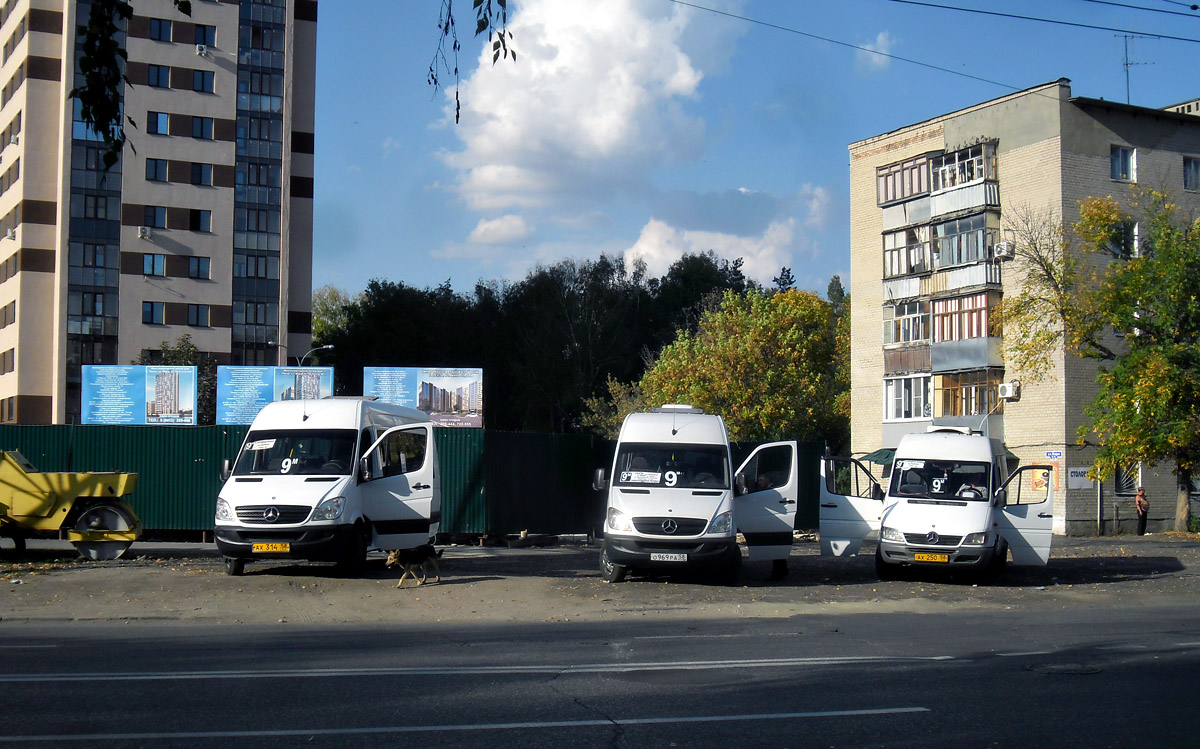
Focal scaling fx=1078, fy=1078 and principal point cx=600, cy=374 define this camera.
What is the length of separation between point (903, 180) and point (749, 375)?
12.2 metres

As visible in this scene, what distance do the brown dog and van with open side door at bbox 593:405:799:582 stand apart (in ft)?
8.73

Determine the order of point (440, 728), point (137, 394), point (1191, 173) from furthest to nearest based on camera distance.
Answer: point (1191, 173), point (137, 394), point (440, 728)

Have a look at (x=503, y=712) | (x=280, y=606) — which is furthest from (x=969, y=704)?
(x=280, y=606)

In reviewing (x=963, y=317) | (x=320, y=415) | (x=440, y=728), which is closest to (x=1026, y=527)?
(x=320, y=415)

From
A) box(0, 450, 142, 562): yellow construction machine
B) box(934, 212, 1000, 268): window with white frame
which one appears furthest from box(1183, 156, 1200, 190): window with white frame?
box(0, 450, 142, 562): yellow construction machine

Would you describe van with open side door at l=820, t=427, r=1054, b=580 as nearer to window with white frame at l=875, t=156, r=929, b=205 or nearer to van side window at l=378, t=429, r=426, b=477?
van side window at l=378, t=429, r=426, b=477

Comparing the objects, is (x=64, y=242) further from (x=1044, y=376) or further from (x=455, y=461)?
(x=1044, y=376)

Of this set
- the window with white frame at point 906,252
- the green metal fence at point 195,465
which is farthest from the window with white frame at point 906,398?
the green metal fence at point 195,465

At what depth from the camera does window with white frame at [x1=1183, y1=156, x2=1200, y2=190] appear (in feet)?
143

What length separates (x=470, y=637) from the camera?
1157cm

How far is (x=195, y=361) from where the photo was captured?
57.7m

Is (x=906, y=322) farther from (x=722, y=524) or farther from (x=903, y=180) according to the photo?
(x=722, y=524)

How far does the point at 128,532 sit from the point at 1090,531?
3425 cm

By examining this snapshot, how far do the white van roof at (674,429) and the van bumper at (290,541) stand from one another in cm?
453
